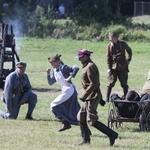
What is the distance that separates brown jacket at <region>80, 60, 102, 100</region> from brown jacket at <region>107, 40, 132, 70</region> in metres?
6.32

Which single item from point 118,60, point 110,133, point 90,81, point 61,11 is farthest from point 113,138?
point 61,11

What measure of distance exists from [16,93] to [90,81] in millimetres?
4125

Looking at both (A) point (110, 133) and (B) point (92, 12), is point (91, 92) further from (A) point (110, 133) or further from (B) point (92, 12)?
(B) point (92, 12)

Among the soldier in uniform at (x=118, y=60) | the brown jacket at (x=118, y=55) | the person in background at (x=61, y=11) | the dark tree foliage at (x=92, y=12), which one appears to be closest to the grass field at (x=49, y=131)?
the soldier in uniform at (x=118, y=60)

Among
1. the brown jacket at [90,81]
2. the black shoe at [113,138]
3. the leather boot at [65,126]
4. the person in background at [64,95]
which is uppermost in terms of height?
the brown jacket at [90,81]

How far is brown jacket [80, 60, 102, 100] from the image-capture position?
12.9 m

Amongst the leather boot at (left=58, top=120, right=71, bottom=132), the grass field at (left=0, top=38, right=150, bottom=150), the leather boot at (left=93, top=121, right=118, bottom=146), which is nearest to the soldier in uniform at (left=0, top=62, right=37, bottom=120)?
the grass field at (left=0, top=38, right=150, bottom=150)

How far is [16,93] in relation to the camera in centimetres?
1672

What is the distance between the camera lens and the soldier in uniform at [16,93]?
16531mm

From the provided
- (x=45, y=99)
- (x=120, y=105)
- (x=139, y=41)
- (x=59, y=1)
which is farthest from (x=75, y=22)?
(x=120, y=105)

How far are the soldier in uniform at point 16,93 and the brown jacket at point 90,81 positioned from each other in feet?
11.6

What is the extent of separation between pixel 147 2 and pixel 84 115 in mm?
54512

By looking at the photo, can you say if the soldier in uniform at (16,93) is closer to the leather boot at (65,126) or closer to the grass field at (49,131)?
the grass field at (49,131)

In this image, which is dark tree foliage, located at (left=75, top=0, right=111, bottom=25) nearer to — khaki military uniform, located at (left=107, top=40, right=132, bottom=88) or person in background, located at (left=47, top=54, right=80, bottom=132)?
khaki military uniform, located at (left=107, top=40, right=132, bottom=88)
